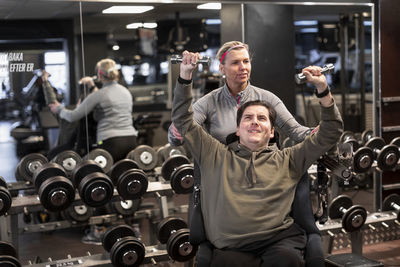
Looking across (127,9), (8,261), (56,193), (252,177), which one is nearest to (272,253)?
(252,177)

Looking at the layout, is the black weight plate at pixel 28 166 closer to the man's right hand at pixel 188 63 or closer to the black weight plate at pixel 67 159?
the black weight plate at pixel 67 159

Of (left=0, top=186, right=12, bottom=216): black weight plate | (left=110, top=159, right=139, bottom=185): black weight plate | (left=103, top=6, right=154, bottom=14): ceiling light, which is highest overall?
Answer: (left=103, top=6, right=154, bottom=14): ceiling light

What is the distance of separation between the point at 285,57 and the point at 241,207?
2509 millimetres

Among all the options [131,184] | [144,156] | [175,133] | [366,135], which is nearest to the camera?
[175,133]

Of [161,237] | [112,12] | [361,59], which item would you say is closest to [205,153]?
[161,237]

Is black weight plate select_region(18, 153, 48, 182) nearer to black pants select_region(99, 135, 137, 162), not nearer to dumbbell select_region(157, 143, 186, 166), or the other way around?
black pants select_region(99, 135, 137, 162)

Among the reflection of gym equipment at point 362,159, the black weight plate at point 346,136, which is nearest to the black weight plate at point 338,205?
the reflection of gym equipment at point 362,159

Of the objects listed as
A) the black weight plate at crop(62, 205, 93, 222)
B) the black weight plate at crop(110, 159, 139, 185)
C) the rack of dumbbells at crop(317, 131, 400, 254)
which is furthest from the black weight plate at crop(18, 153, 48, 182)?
the rack of dumbbells at crop(317, 131, 400, 254)

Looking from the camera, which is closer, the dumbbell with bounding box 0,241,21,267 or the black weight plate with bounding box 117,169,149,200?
the dumbbell with bounding box 0,241,21,267

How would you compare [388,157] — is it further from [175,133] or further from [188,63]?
[188,63]

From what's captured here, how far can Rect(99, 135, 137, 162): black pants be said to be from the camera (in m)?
4.29

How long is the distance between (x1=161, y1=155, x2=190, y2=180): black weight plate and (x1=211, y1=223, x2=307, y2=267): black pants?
166 centimetres

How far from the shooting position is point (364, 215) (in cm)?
378

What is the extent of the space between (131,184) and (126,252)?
0.49 m
